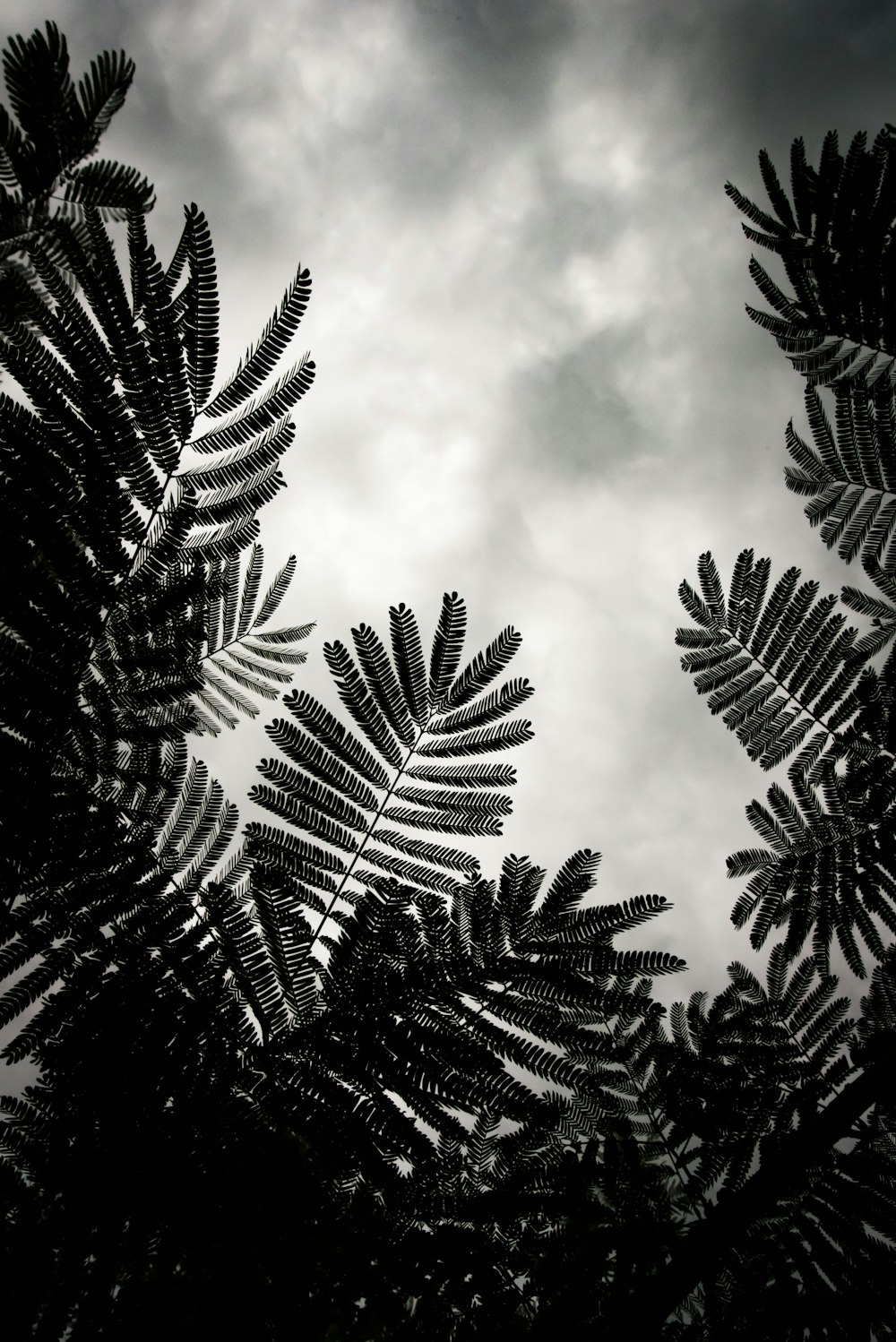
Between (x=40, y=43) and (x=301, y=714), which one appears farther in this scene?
(x=301, y=714)

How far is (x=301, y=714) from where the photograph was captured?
207 centimetres

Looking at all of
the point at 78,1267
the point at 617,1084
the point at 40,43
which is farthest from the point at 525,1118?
the point at 40,43

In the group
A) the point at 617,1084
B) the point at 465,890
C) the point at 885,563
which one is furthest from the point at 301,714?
the point at 885,563

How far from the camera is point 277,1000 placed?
5.51 feet

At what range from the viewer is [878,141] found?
3.10 m

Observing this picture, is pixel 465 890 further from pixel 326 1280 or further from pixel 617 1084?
pixel 617 1084

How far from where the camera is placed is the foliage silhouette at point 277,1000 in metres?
1.45

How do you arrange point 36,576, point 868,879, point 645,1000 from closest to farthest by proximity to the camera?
point 36,576 → point 645,1000 → point 868,879

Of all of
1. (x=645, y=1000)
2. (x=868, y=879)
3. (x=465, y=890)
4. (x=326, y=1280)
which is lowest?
(x=326, y=1280)

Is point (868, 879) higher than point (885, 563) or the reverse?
the reverse

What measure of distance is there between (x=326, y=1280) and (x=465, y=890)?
90 cm

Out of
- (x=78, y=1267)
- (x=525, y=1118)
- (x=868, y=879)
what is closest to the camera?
(x=78, y=1267)

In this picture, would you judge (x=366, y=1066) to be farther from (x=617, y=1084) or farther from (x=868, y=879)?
(x=868, y=879)

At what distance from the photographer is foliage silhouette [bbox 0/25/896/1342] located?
1448 millimetres
